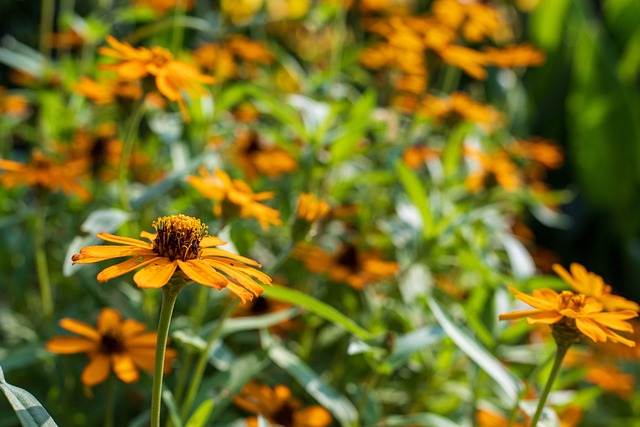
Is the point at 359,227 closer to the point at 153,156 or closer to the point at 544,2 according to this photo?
the point at 153,156

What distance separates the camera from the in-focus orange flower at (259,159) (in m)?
1.29

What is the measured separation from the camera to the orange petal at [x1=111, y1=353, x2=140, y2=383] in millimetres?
749

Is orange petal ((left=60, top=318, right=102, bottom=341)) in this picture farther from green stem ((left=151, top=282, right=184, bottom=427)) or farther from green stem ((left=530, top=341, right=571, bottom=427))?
green stem ((left=530, top=341, right=571, bottom=427))

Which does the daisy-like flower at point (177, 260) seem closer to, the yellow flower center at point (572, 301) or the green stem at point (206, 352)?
the green stem at point (206, 352)

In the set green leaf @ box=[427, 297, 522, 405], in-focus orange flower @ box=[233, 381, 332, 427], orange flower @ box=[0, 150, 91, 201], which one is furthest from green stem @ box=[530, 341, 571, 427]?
orange flower @ box=[0, 150, 91, 201]

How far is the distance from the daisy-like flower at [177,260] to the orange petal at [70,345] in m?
0.23

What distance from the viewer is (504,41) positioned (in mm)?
2727

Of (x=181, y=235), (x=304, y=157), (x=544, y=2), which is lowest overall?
(x=544, y=2)

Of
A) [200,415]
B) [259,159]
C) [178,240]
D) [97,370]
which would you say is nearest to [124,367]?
[97,370]

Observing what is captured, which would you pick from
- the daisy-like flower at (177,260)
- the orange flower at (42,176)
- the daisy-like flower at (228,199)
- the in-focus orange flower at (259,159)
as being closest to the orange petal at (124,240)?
the daisy-like flower at (177,260)

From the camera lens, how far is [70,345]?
0.78 m

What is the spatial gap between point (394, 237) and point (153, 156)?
0.53 m

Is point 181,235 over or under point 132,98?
over

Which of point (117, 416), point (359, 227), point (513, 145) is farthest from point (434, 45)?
point (117, 416)
